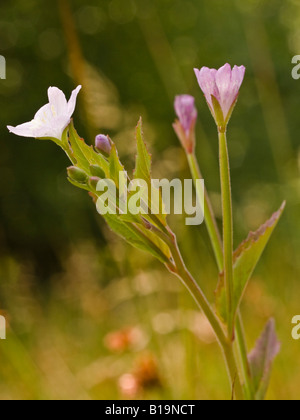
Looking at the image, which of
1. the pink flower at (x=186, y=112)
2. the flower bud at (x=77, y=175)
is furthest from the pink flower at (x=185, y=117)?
the flower bud at (x=77, y=175)

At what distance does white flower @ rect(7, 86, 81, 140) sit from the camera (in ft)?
0.92

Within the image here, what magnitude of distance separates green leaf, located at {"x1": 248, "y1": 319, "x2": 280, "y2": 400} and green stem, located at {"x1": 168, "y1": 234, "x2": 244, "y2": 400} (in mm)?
23

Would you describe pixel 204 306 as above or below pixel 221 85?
below

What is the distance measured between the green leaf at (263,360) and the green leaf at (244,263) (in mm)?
45

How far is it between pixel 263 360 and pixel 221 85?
6.0 inches

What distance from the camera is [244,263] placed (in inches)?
12.1

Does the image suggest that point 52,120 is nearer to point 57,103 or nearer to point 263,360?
point 57,103

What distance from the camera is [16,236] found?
347 centimetres

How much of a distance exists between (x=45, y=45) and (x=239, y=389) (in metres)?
3.26

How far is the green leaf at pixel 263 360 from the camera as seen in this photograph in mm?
309

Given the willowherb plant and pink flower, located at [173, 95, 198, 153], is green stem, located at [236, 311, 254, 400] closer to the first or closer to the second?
the willowherb plant

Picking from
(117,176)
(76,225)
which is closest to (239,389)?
(117,176)

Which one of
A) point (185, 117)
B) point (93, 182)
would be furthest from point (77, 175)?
point (185, 117)

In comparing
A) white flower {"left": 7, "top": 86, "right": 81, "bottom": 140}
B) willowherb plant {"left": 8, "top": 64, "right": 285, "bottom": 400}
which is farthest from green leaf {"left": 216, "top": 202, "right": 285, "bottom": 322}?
white flower {"left": 7, "top": 86, "right": 81, "bottom": 140}
